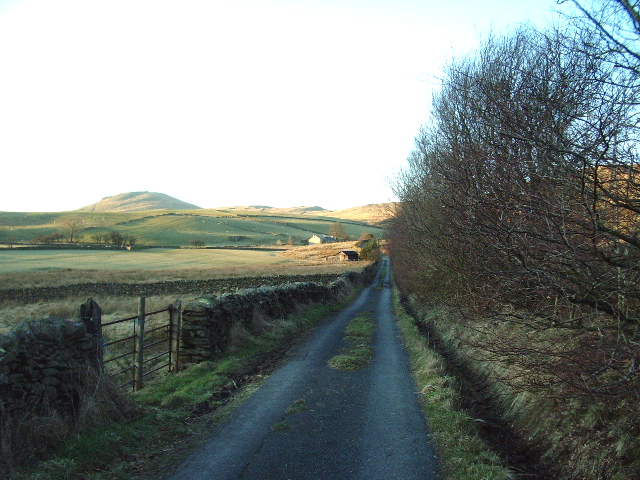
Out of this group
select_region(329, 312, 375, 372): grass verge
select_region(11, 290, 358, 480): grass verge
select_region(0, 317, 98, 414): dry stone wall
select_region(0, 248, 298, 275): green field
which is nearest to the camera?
select_region(11, 290, 358, 480): grass verge

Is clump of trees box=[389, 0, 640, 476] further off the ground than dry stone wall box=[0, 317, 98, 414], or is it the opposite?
clump of trees box=[389, 0, 640, 476]

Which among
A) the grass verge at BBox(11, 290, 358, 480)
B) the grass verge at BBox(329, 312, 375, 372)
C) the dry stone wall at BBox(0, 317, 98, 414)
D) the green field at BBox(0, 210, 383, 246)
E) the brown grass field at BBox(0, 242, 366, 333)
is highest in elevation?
the green field at BBox(0, 210, 383, 246)

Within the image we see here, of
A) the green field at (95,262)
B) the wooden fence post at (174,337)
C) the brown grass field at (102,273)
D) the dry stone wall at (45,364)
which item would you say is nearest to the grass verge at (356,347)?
the wooden fence post at (174,337)

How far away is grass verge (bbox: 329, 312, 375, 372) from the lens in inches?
437

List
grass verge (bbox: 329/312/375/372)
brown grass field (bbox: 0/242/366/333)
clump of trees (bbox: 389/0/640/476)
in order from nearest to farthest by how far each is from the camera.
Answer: clump of trees (bbox: 389/0/640/476) → grass verge (bbox: 329/312/375/372) → brown grass field (bbox: 0/242/366/333)

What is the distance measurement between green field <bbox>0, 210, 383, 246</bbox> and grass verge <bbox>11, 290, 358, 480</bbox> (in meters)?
91.7

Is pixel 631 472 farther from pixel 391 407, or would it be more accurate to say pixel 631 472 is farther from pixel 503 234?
pixel 391 407

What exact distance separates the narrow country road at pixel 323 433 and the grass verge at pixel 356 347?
44 centimetres

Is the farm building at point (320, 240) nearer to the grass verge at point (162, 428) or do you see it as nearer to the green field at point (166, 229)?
the green field at point (166, 229)

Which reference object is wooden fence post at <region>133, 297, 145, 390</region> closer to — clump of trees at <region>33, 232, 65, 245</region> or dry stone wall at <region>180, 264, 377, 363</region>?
dry stone wall at <region>180, 264, 377, 363</region>

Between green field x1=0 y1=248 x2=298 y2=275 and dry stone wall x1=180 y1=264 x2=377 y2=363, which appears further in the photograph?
green field x1=0 y1=248 x2=298 y2=275

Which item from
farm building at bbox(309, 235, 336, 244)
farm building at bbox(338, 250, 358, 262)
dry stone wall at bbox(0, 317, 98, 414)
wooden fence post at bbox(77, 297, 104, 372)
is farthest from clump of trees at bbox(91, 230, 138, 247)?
dry stone wall at bbox(0, 317, 98, 414)

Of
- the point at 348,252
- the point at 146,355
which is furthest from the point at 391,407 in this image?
the point at 348,252

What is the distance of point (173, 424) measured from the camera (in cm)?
703
